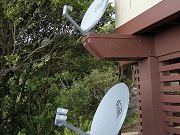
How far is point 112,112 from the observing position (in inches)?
167

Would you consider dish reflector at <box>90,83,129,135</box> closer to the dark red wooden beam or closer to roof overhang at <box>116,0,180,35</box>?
the dark red wooden beam

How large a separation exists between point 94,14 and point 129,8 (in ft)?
1.97

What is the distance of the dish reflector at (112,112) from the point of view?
3.89m

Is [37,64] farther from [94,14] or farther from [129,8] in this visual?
[94,14]

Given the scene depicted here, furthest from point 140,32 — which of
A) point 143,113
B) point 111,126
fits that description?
point 111,126

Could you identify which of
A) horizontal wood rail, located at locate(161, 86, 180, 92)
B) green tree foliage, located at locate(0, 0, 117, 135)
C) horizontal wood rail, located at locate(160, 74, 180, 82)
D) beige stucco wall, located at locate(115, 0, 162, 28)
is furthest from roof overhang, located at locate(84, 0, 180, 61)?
green tree foliage, located at locate(0, 0, 117, 135)

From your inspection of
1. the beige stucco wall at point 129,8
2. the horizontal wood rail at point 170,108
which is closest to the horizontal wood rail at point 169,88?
the horizontal wood rail at point 170,108

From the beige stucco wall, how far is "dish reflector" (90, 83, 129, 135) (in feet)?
3.47

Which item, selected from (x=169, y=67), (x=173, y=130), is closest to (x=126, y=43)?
(x=169, y=67)

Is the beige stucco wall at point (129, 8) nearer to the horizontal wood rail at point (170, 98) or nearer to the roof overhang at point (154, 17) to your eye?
the roof overhang at point (154, 17)

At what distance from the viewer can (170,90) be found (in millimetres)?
4723

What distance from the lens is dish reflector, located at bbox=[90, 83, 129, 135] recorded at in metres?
3.89

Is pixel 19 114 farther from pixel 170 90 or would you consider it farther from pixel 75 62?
pixel 170 90

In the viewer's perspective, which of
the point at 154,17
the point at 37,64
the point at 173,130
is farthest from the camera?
the point at 37,64
